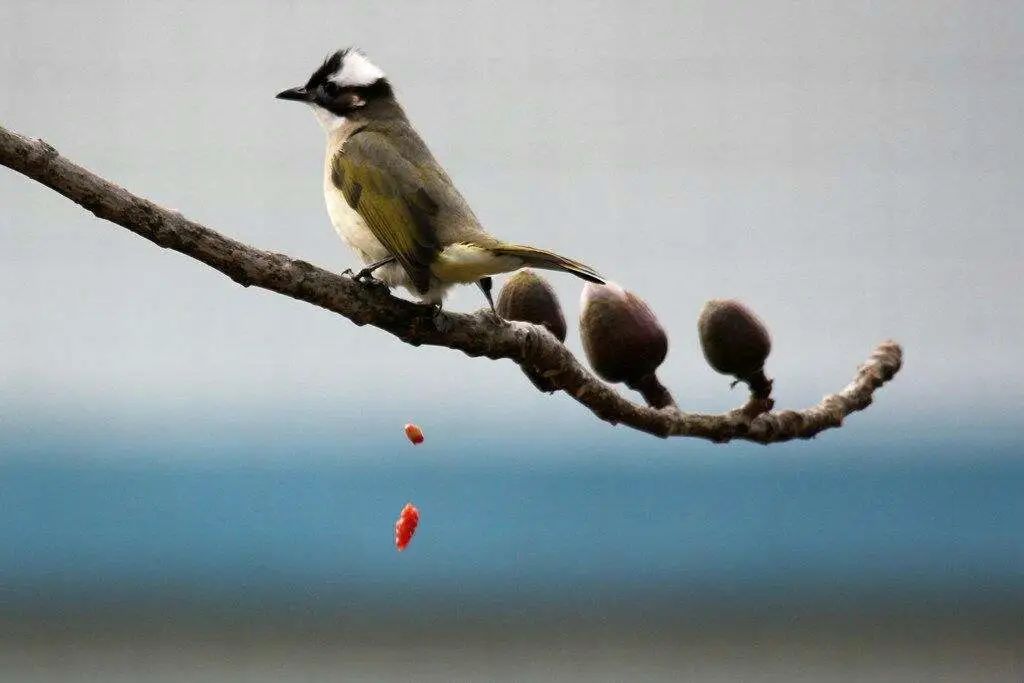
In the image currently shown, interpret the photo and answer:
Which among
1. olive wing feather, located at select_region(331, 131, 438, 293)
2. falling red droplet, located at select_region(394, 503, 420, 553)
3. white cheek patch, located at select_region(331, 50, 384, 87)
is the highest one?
white cheek patch, located at select_region(331, 50, 384, 87)

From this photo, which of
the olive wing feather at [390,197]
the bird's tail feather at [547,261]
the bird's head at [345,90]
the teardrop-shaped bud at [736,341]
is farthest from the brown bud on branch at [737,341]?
the bird's head at [345,90]

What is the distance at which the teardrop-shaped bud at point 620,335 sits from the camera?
228 cm

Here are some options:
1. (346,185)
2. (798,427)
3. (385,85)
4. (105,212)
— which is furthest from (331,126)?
(105,212)

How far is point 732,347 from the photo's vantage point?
238 centimetres

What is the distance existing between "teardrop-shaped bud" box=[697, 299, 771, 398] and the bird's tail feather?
29 centimetres

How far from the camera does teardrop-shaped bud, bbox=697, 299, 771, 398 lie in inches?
93.9

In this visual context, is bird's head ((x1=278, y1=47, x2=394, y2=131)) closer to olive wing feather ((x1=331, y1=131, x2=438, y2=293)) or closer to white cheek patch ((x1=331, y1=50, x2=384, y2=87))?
white cheek patch ((x1=331, y1=50, x2=384, y2=87))

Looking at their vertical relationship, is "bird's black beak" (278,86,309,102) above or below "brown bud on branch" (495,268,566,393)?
above

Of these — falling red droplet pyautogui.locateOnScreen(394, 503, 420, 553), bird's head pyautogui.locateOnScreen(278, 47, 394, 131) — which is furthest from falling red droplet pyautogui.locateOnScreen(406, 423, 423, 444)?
bird's head pyautogui.locateOnScreen(278, 47, 394, 131)

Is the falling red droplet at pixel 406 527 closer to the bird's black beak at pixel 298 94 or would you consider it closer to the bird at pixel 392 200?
the bird at pixel 392 200

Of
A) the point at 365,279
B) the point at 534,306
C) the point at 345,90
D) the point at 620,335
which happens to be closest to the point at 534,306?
the point at 534,306

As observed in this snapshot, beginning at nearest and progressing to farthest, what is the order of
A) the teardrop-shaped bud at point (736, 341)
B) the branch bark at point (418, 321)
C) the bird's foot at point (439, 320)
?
the branch bark at point (418, 321) < the bird's foot at point (439, 320) < the teardrop-shaped bud at point (736, 341)

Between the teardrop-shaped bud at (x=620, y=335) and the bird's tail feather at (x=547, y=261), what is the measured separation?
0.06m

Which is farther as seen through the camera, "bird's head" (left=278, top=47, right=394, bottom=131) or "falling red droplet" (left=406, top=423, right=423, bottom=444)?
"bird's head" (left=278, top=47, right=394, bottom=131)
